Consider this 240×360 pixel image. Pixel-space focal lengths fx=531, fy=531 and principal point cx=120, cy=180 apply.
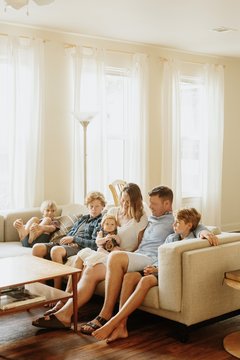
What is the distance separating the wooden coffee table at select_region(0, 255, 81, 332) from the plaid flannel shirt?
58cm

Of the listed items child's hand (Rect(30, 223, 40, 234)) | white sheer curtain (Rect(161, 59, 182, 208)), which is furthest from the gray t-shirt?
white sheer curtain (Rect(161, 59, 182, 208))

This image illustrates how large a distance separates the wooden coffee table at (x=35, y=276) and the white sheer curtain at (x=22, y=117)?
2.01m

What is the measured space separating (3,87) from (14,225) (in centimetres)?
163

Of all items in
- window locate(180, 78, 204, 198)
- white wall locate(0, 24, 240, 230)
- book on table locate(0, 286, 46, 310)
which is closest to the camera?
book on table locate(0, 286, 46, 310)

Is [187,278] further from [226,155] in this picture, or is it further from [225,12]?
[226,155]

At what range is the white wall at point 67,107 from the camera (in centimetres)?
608

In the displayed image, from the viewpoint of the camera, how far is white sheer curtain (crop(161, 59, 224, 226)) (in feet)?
23.4

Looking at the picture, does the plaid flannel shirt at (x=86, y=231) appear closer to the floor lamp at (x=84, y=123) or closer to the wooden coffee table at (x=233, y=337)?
the wooden coffee table at (x=233, y=337)

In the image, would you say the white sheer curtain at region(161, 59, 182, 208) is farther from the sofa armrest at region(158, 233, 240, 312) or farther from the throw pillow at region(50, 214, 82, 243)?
the sofa armrest at region(158, 233, 240, 312)

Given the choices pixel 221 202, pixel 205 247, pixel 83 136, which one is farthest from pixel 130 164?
pixel 205 247

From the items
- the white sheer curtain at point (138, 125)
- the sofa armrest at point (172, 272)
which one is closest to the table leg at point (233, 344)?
the sofa armrest at point (172, 272)

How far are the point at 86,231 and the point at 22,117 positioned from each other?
6.09 feet

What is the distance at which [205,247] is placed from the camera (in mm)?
3572

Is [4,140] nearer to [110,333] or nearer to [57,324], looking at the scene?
[57,324]
